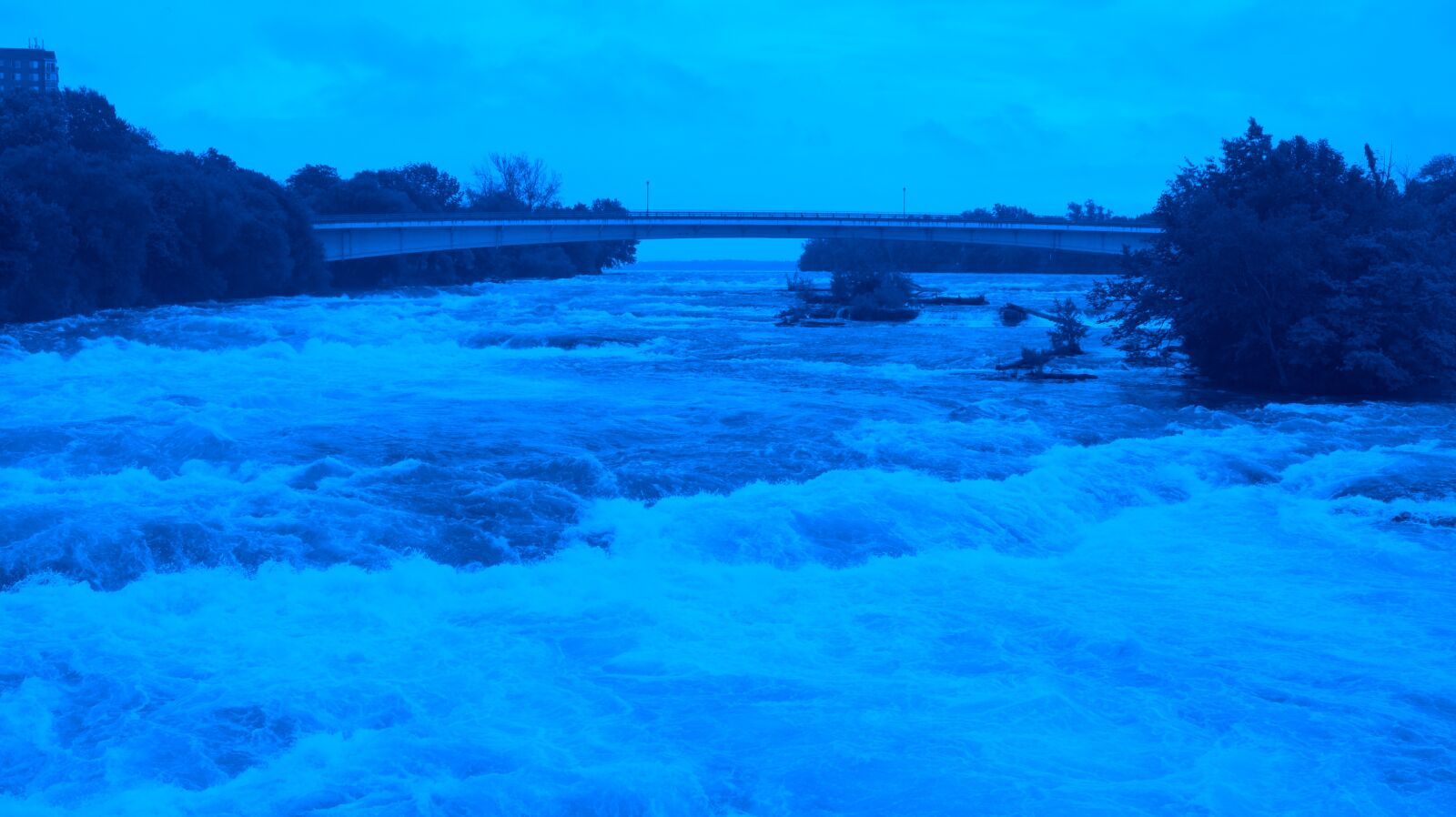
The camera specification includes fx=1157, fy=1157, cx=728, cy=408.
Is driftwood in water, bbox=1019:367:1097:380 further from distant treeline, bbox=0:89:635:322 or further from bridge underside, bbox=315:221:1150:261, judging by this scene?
bridge underside, bbox=315:221:1150:261

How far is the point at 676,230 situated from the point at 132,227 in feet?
157

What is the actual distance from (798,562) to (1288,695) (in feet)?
15.3

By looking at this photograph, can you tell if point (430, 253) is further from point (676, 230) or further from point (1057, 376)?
point (1057, 376)

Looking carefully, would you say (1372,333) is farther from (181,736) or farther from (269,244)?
(269,244)

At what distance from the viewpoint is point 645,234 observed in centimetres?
8244

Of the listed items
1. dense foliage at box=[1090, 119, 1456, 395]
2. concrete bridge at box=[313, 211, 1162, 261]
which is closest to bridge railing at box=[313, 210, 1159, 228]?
concrete bridge at box=[313, 211, 1162, 261]

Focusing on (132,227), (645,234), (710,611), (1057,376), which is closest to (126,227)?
(132,227)

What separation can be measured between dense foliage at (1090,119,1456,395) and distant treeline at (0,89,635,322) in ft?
101

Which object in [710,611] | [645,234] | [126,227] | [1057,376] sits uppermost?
[645,234]

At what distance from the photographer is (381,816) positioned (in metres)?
6.81

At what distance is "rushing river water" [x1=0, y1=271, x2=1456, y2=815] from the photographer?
744cm

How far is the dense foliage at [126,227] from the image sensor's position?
112ft

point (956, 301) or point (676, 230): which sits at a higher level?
point (676, 230)

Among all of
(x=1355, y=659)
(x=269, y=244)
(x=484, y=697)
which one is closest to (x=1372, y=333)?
(x=1355, y=659)
